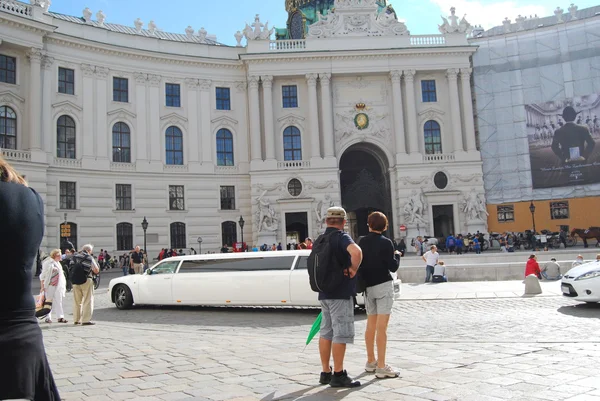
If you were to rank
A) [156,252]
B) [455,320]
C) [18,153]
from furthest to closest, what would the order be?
[156,252] → [18,153] → [455,320]

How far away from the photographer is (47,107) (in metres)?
37.9

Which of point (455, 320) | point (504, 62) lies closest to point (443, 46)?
point (504, 62)

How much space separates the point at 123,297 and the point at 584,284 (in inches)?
492

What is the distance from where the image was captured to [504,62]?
149 ft

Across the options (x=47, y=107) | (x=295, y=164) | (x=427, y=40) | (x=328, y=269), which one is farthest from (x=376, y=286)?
(x=427, y=40)

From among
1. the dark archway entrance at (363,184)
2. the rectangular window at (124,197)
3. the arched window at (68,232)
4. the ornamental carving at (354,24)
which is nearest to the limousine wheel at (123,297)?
the arched window at (68,232)

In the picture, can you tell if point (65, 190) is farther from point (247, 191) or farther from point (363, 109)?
point (363, 109)

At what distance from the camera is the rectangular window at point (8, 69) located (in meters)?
36.3

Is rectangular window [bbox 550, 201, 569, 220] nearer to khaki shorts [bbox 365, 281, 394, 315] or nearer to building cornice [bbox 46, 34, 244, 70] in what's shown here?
building cornice [bbox 46, 34, 244, 70]

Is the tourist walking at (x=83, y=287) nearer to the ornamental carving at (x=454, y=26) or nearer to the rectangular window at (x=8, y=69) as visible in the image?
the rectangular window at (x=8, y=69)

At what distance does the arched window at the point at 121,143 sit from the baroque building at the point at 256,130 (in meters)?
0.08

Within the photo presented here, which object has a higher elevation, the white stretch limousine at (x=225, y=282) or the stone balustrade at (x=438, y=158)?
the stone balustrade at (x=438, y=158)

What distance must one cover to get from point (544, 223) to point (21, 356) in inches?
1775

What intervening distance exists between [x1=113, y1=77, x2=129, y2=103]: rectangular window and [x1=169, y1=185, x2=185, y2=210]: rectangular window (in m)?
7.62
